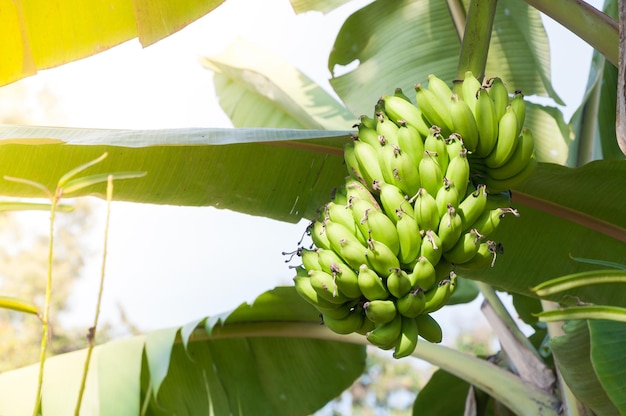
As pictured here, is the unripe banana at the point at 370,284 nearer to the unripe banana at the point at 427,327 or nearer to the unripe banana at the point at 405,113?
the unripe banana at the point at 427,327

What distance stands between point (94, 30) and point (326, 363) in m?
1.02

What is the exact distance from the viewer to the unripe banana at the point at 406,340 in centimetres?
83

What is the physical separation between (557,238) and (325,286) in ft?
2.37

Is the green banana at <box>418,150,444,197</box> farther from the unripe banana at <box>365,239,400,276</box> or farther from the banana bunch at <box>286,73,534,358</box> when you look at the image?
the unripe banana at <box>365,239,400,276</box>

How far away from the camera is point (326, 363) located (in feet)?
5.67

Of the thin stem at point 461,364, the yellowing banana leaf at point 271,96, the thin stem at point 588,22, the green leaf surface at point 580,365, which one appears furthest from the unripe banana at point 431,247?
the yellowing banana leaf at point 271,96

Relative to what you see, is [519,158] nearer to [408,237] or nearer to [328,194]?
[408,237]

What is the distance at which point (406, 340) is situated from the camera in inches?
32.7

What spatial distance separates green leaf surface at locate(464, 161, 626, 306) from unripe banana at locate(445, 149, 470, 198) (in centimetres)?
47

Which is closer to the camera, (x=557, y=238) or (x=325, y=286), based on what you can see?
(x=325, y=286)

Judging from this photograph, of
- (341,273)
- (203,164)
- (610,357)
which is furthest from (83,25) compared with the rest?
(610,357)

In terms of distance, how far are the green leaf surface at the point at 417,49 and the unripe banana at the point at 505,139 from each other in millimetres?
732

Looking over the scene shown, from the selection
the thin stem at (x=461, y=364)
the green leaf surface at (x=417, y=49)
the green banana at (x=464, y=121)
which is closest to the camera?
the green banana at (x=464, y=121)

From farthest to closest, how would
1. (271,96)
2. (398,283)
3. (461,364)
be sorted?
(271,96)
(461,364)
(398,283)
